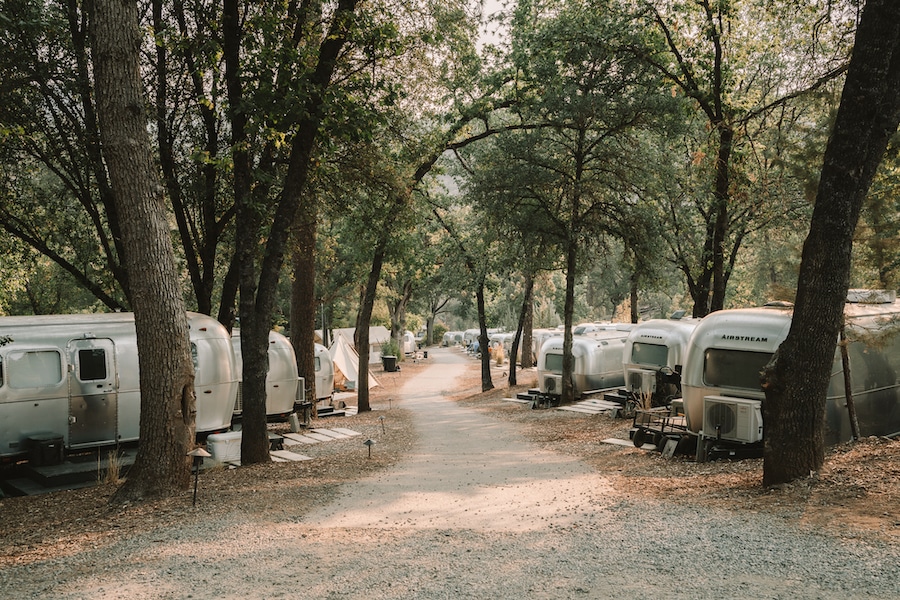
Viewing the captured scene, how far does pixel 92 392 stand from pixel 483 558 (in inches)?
312

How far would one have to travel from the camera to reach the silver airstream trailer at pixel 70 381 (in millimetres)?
10031

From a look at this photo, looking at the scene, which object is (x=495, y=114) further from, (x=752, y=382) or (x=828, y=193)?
(x=828, y=193)

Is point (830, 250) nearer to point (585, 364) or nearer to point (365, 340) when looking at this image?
point (585, 364)

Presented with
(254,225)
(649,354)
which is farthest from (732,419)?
(254,225)

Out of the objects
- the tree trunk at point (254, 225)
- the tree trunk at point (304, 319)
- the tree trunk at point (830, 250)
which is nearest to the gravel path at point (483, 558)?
the tree trunk at point (830, 250)

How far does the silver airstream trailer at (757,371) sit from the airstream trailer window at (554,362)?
8.71 m

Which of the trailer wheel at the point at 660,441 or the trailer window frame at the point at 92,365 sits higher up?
the trailer window frame at the point at 92,365

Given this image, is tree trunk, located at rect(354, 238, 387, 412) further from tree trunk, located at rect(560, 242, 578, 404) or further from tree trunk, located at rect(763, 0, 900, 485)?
tree trunk, located at rect(763, 0, 900, 485)

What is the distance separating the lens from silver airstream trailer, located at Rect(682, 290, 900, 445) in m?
10.5

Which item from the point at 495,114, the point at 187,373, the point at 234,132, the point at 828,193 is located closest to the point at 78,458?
the point at 187,373

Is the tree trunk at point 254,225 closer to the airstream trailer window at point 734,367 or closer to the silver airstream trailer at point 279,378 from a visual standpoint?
the silver airstream trailer at point 279,378

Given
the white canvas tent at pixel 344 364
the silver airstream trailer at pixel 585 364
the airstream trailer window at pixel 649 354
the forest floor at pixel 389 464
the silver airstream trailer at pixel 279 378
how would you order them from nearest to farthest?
the forest floor at pixel 389 464
the silver airstream trailer at pixel 279 378
the airstream trailer window at pixel 649 354
the silver airstream trailer at pixel 585 364
the white canvas tent at pixel 344 364

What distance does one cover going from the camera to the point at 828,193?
710 cm

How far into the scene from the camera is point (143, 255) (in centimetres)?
762
